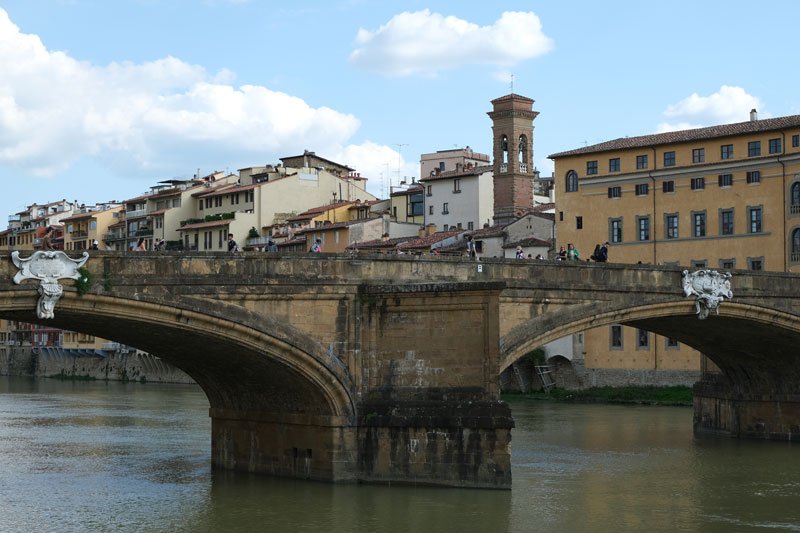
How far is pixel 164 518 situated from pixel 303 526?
2662 mm

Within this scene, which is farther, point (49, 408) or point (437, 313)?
point (49, 408)

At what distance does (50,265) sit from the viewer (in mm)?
22172

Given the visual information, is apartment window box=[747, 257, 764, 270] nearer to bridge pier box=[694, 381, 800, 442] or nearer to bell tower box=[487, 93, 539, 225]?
bridge pier box=[694, 381, 800, 442]

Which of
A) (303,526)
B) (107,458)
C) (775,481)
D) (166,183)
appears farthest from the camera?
(166,183)

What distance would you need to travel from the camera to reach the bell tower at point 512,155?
214 feet

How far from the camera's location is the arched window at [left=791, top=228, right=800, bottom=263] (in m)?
49.5

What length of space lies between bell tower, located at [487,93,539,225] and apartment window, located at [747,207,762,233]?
1522 centimetres

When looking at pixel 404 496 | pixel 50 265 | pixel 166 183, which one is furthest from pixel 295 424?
pixel 166 183

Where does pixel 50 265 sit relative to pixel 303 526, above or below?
above

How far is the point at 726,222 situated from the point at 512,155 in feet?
52.6

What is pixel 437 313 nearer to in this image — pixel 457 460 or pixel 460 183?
pixel 457 460

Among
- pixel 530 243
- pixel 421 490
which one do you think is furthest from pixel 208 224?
pixel 421 490

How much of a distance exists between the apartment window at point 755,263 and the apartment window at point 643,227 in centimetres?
503

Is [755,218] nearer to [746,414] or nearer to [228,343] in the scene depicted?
[746,414]
